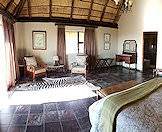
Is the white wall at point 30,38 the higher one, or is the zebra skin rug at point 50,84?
the white wall at point 30,38

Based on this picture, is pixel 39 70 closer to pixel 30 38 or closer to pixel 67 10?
pixel 30 38

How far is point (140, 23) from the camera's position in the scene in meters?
9.59

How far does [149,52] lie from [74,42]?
3.95m

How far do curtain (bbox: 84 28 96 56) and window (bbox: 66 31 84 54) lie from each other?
233 mm

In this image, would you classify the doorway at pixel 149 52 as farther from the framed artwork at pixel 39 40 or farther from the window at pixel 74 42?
the framed artwork at pixel 39 40

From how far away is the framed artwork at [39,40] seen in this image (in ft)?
30.5

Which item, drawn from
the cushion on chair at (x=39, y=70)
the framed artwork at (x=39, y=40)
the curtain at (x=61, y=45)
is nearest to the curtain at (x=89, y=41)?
the curtain at (x=61, y=45)

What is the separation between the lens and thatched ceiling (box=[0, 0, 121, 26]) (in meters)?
8.54

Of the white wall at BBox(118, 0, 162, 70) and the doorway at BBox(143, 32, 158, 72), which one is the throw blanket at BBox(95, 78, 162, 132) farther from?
the doorway at BBox(143, 32, 158, 72)

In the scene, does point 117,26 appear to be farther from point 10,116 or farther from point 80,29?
point 10,116

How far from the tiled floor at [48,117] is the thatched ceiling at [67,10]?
4869 millimetres

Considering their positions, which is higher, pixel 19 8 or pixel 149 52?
pixel 19 8

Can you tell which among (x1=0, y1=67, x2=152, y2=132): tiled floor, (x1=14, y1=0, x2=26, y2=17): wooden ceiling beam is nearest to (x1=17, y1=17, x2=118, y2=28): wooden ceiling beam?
(x1=14, y1=0, x2=26, y2=17): wooden ceiling beam

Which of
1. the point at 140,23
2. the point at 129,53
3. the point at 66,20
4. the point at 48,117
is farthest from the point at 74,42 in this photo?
the point at 48,117
